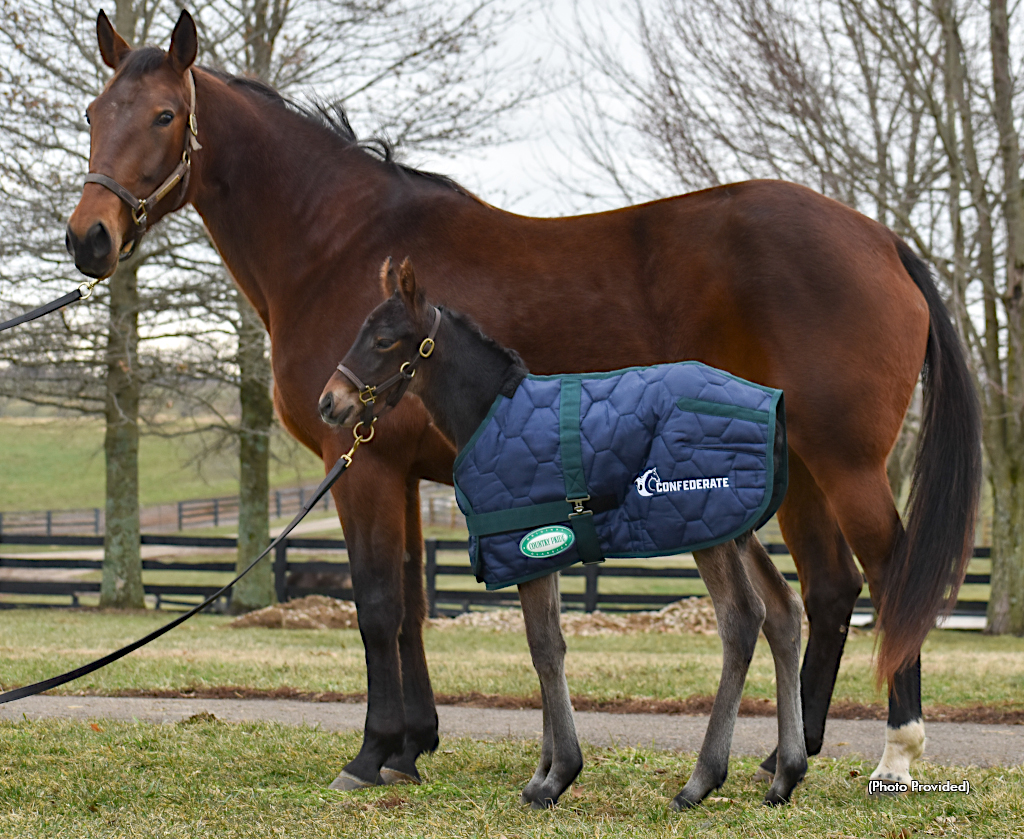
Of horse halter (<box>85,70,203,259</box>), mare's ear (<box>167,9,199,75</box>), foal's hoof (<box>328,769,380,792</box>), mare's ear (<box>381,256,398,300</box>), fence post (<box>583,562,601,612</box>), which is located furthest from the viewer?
fence post (<box>583,562,601,612</box>)

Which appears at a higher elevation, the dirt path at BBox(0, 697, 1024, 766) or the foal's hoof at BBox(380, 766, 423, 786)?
the foal's hoof at BBox(380, 766, 423, 786)

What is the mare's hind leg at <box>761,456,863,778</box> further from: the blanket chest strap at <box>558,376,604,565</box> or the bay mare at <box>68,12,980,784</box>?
the blanket chest strap at <box>558,376,604,565</box>

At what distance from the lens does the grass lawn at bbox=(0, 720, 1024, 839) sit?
10.7 ft

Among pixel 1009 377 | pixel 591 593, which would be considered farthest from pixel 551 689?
pixel 591 593

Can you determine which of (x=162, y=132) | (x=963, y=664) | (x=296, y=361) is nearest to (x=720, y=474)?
(x=296, y=361)

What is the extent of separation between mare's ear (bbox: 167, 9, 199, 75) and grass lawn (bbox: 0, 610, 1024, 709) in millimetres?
4261

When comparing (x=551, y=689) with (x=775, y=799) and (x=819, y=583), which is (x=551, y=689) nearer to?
(x=775, y=799)

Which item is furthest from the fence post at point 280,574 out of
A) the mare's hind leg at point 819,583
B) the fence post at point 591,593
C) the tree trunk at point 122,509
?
the mare's hind leg at point 819,583

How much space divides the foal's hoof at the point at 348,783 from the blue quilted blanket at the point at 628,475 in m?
1.10

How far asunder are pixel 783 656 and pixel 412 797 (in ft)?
5.10

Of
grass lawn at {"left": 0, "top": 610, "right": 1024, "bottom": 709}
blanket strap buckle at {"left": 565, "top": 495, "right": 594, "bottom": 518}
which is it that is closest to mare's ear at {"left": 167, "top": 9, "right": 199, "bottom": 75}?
blanket strap buckle at {"left": 565, "top": 495, "right": 594, "bottom": 518}

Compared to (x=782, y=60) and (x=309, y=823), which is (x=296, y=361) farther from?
(x=782, y=60)

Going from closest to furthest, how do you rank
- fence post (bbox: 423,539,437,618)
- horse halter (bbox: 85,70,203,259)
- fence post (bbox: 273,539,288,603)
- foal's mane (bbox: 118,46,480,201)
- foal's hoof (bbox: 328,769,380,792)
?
foal's hoof (bbox: 328,769,380,792), horse halter (bbox: 85,70,203,259), foal's mane (bbox: 118,46,480,201), fence post (bbox: 423,539,437,618), fence post (bbox: 273,539,288,603)

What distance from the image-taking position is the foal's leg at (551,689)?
3.63m
